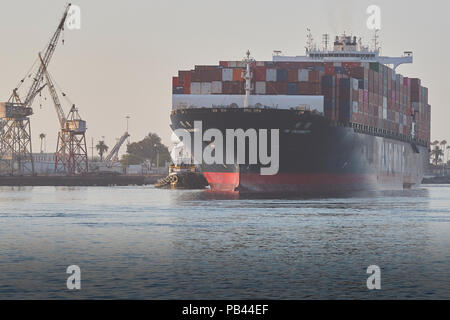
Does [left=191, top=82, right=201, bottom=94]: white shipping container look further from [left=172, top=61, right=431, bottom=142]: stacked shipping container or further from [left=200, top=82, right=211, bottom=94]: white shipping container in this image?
[left=200, top=82, right=211, bottom=94]: white shipping container

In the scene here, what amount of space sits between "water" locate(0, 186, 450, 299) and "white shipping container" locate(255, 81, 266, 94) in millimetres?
24431

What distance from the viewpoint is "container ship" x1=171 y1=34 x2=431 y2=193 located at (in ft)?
248

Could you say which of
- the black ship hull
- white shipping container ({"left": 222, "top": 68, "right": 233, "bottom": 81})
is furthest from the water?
white shipping container ({"left": 222, "top": 68, "right": 233, "bottom": 81})

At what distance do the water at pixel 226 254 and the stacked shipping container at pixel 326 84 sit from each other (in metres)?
25.0

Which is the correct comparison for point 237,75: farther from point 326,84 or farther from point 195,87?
point 326,84

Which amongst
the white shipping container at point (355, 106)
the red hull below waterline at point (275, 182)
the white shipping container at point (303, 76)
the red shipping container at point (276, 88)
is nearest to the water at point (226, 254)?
the red hull below waterline at point (275, 182)

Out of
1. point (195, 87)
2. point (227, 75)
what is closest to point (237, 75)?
point (227, 75)

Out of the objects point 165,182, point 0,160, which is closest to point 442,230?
point 165,182

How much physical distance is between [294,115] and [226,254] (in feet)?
147

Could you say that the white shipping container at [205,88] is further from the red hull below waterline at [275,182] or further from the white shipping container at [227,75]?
the red hull below waterline at [275,182]

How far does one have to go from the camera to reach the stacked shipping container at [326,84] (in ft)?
261
